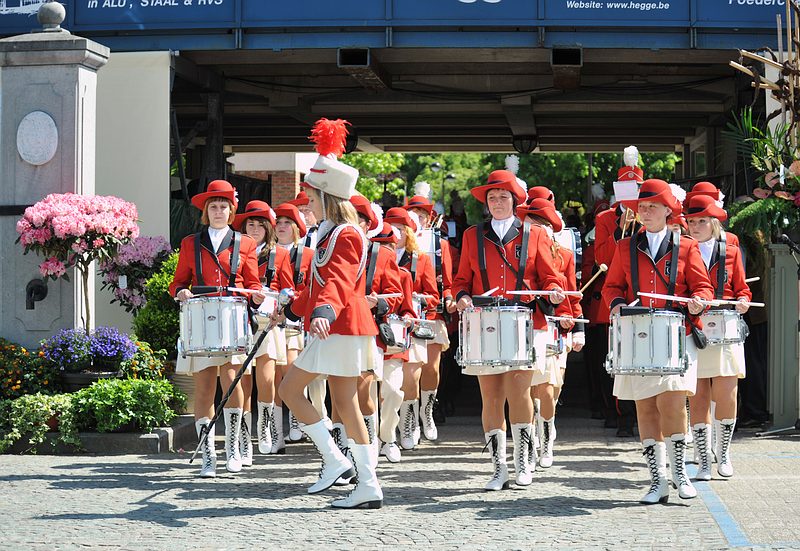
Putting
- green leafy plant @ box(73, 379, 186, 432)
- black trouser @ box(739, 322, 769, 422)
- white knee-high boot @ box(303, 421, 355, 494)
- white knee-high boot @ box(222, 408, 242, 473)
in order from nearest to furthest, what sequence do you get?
1. white knee-high boot @ box(303, 421, 355, 494)
2. white knee-high boot @ box(222, 408, 242, 473)
3. green leafy plant @ box(73, 379, 186, 432)
4. black trouser @ box(739, 322, 769, 422)

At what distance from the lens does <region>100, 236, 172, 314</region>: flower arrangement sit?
14828 millimetres

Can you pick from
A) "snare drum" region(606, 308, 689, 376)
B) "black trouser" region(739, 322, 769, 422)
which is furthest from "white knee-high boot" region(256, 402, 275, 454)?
"black trouser" region(739, 322, 769, 422)

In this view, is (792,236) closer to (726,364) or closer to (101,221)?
(726,364)

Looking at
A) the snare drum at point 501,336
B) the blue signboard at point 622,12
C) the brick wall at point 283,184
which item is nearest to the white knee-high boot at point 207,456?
the snare drum at point 501,336

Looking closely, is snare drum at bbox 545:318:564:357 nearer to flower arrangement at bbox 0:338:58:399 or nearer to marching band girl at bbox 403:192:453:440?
marching band girl at bbox 403:192:453:440

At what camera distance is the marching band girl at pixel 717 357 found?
10602mm

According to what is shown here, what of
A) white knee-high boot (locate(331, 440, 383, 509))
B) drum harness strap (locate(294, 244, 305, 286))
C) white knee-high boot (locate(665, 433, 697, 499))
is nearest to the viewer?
white knee-high boot (locate(331, 440, 383, 509))

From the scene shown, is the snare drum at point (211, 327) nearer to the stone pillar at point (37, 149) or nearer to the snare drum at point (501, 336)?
the snare drum at point (501, 336)

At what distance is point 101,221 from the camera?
13.1 m

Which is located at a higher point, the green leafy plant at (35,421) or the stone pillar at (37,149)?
the stone pillar at (37,149)

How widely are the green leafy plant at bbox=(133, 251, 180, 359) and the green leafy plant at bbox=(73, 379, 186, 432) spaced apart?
1508mm

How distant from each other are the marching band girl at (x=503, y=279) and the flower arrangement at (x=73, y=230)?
14.2 feet

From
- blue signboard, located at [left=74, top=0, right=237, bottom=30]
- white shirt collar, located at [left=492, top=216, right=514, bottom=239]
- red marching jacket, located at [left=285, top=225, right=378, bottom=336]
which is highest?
blue signboard, located at [left=74, top=0, right=237, bottom=30]

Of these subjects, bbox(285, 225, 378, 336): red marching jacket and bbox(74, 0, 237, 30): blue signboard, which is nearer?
bbox(285, 225, 378, 336): red marching jacket
